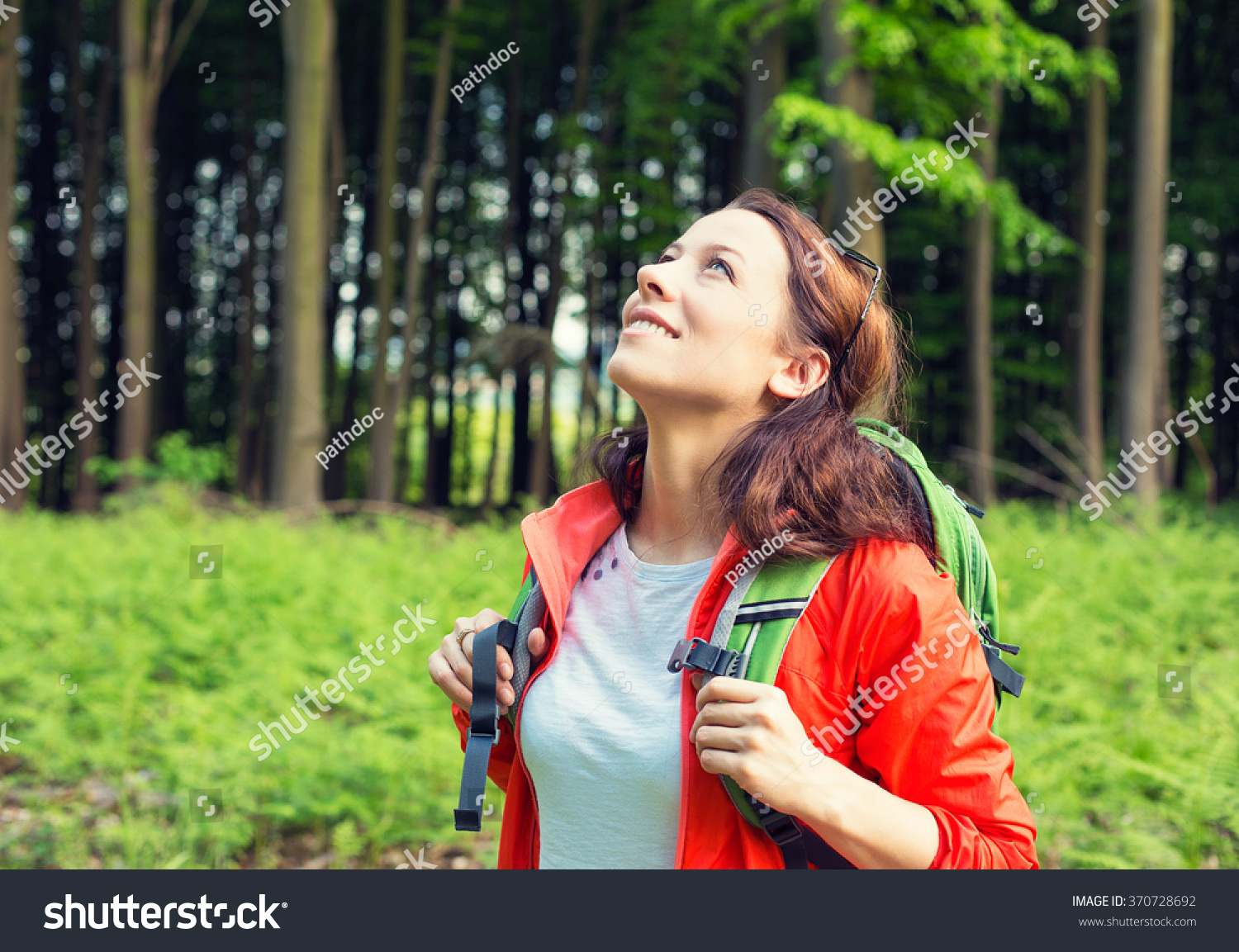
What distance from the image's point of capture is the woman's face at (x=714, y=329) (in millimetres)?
1670

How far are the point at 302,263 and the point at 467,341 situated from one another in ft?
57.7

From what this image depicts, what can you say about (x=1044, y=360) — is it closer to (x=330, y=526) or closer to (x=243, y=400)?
(x=330, y=526)

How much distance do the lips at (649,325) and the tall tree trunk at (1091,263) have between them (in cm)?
1430

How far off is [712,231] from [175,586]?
684 centimetres

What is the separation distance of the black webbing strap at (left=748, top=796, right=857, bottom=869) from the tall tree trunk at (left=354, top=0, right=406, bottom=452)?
17.1m

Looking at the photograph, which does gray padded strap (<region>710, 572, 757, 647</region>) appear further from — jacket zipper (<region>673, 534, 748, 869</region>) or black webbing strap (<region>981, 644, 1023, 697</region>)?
black webbing strap (<region>981, 644, 1023, 697</region>)

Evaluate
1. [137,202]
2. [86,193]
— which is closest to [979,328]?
[137,202]

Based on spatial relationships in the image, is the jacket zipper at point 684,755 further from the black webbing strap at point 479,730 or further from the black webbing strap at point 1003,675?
the black webbing strap at point 1003,675

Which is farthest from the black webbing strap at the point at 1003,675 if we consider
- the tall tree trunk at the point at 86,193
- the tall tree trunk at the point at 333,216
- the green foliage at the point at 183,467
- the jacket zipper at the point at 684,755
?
the tall tree trunk at the point at 86,193

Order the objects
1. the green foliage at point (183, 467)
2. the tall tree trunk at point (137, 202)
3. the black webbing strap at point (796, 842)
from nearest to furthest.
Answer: the black webbing strap at point (796, 842)
the green foliage at point (183, 467)
the tall tree trunk at point (137, 202)

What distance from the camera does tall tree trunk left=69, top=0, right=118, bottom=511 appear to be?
18.6 meters

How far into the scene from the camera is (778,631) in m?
1.41

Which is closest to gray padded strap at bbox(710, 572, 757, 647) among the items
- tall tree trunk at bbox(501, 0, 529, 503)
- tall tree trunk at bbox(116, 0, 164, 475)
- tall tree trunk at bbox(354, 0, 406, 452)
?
tall tree trunk at bbox(116, 0, 164, 475)

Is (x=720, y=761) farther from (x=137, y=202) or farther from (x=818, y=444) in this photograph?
(x=137, y=202)
